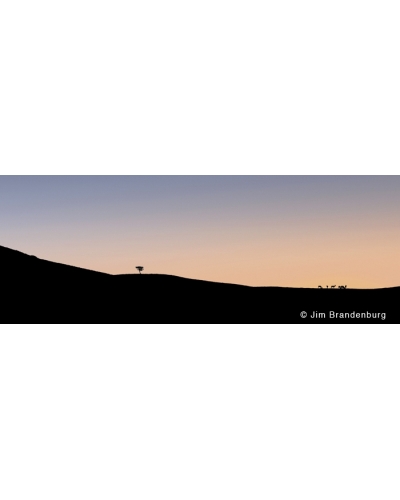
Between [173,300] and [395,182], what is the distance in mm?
3965

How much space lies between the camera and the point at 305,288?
9836 mm

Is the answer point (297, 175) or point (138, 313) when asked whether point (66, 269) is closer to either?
point (138, 313)

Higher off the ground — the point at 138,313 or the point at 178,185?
the point at 178,185

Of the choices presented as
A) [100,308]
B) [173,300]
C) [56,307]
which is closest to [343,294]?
[173,300]

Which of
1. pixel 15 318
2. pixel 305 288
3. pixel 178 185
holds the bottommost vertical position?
pixel 15 318

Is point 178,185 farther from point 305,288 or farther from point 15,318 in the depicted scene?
point 15,318

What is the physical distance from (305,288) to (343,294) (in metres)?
0.58

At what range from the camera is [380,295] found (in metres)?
9.62

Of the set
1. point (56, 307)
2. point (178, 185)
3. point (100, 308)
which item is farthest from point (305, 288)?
point (56, 307)

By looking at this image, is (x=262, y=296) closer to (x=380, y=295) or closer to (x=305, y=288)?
(x=305, y=288)

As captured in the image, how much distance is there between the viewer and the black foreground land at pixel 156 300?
9594 mm

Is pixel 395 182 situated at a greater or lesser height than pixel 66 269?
greater

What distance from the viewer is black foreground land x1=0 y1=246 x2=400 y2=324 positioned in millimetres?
9594

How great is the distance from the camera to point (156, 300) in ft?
32.1
